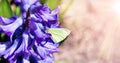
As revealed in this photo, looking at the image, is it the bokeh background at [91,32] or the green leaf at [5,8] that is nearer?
the green leaf at [5,8]

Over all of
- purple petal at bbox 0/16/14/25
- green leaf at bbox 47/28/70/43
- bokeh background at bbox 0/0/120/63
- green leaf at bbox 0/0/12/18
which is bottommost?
bokeh background at bbox 0/0/120/63

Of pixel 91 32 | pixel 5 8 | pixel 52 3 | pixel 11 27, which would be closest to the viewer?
pixel 11 27

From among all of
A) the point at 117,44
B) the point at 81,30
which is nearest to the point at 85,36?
the point at 81,30

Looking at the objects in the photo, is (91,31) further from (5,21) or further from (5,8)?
(5,21)

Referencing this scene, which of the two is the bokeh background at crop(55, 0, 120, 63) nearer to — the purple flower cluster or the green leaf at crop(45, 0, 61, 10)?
the green leaf at crop(45, 0, 61, 10)

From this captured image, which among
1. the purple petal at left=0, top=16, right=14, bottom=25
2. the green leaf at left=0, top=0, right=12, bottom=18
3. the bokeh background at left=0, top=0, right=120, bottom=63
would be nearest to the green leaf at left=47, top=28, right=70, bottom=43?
the purple petal at left=0, top=16, right=14, bottom=25

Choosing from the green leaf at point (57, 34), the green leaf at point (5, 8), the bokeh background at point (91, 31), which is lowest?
the bokeh background at point (91, 31)

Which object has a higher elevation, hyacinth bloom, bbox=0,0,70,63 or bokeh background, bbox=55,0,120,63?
hyacinth bloom, bbox=0,0,70,63

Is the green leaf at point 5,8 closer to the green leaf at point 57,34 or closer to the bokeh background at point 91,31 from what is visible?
the green leaf at point 57,34

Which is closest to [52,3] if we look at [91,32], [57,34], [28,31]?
[57,34]

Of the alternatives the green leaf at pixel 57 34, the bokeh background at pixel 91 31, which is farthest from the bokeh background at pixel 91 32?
the green leaf at pixel 57 34
